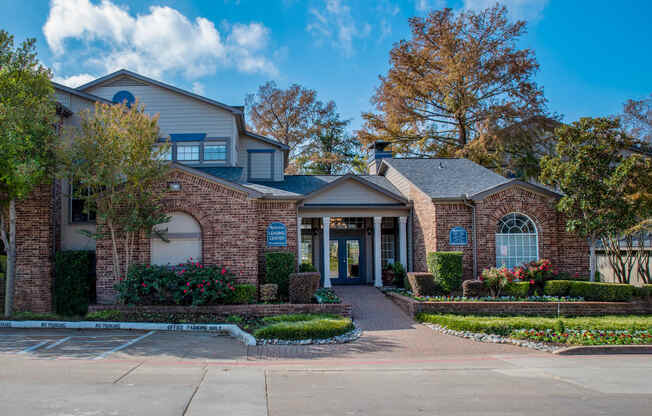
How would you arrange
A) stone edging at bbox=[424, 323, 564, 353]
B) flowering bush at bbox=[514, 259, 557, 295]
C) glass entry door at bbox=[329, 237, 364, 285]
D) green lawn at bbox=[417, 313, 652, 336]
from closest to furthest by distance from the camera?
stone edging at bbox=[424, 323, 564, 353] → green lawn at bbox=[417, 313, 652, 336] → flowering bush at bbox=[514, 259, 557, 295] → glass entry door at bbox=[329, 237, 364, 285]

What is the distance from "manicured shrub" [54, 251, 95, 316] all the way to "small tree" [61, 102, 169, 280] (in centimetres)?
143

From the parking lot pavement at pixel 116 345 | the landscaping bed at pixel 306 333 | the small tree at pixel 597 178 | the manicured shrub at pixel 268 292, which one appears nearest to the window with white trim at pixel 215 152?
the manicured shrub at pixel 268 292

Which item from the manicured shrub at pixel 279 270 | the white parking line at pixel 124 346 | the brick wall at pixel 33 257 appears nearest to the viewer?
the white parking line at pixel 124 346

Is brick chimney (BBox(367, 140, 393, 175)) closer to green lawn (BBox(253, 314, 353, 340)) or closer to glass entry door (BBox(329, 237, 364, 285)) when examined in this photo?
glass entry door (BBox(329, 237, 364, 285))

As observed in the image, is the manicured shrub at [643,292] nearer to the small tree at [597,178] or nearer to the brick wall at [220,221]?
the small tree at [597,178]

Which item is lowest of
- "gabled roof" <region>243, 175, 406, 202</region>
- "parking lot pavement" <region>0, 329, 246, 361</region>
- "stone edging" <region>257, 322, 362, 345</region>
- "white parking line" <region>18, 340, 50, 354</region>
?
"stone edging" <region>257, 322, 362, 345</region>

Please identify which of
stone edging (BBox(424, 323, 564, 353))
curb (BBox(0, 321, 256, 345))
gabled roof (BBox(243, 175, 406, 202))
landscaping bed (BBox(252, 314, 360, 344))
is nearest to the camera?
stone edging (BBox(424, 323, 564, 353))

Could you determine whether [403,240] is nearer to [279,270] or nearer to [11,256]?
[279,270]

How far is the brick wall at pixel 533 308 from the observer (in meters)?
13.4

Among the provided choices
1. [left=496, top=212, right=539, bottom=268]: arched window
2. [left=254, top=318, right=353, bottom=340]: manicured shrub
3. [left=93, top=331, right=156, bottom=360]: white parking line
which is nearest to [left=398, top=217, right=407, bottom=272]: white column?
[left=496, top=212, right=539, bottom=268]: arched window

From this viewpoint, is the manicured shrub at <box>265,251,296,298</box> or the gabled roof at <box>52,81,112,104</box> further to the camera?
the gabled roof at <box>52,81,112,104</box>

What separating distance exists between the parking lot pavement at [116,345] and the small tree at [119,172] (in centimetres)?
284

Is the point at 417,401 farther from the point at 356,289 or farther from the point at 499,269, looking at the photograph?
the point at 356,289

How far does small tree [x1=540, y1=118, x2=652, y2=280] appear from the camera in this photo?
14531 mm
